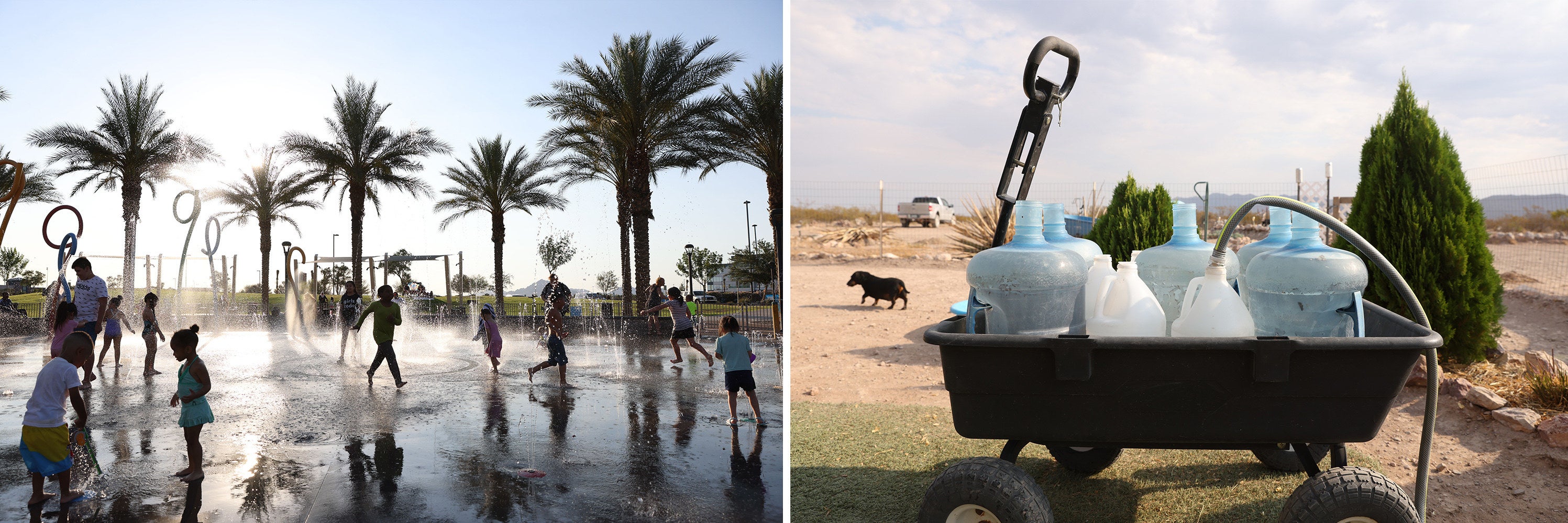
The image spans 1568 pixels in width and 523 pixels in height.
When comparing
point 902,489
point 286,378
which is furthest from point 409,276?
point 902,489

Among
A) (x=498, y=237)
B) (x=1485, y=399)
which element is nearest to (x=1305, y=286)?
(x=1485, y=399)

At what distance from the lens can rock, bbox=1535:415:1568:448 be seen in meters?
3.82

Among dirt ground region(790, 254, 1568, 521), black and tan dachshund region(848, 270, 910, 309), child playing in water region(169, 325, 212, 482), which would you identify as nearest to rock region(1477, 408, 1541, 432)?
dirt ground region(790, 254, 1568, 521)

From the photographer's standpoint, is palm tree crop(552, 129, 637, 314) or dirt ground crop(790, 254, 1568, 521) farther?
palm tree crop(552, 129, 637, 314)

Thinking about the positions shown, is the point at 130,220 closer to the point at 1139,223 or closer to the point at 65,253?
the point at 65,253

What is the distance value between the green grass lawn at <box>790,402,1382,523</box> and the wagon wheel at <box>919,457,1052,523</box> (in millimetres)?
883

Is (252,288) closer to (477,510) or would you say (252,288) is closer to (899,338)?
(477,510)

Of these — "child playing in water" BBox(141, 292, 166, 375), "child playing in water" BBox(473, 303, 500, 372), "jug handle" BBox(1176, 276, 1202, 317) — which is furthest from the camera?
"child playing in water" BBox(473, 303, 500, 372)

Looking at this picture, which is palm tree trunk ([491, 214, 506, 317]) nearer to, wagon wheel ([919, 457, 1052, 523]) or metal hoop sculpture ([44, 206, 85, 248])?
metal hoop sculpture ([44, 206, 85, 248])

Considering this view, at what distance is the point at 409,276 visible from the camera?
11.3 m

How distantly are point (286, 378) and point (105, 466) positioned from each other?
300cm

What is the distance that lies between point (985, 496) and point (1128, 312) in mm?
646

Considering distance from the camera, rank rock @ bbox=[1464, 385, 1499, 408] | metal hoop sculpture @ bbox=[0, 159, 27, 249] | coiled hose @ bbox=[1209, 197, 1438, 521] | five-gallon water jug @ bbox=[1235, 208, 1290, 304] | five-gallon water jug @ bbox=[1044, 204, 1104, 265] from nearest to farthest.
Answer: coiled hose @ bbox=[1209, 197, 1438, 521], five-gallon water jug @ bbox=[1235, 208, 1290, 304], five-gallon water jug @ bbox=[1044, 204, 1104, 265], rock @ bbox=[1464, 385, 1499, 408], metal hoop sculpture @ bbox=[0, 159, 27, 249]

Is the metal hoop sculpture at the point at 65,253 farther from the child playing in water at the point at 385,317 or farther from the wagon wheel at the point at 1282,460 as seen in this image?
the wagon wheel at the point at 1282,460
